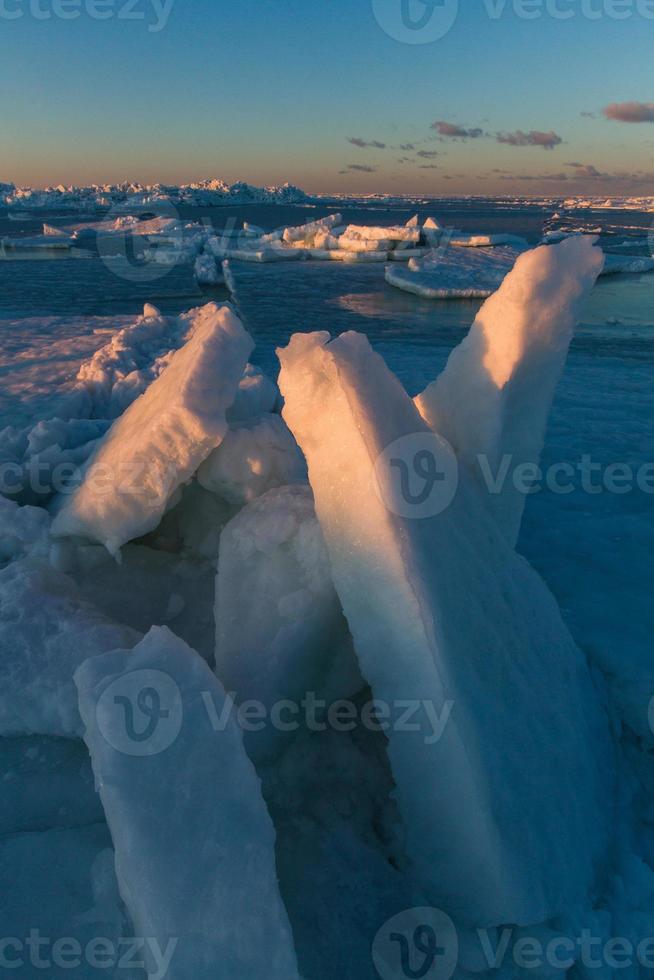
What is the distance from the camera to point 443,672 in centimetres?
166

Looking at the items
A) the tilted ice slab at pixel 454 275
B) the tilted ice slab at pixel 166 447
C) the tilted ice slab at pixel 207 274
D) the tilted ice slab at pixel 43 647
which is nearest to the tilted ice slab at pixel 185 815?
the tilted ice slab at pixel 43 647

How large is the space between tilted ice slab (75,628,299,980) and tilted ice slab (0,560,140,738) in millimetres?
682

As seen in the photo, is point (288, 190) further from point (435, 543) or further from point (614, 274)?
point (435, 543)

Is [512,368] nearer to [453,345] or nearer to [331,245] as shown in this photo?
[453,345]

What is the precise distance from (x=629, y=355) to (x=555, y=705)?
28.0ft

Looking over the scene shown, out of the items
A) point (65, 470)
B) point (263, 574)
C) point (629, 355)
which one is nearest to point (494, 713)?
point (263, 574)

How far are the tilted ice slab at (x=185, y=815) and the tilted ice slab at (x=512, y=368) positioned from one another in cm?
149

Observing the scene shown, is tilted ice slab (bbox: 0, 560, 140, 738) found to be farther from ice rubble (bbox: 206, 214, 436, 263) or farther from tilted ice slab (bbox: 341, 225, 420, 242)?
tilted ice slab (bbox: 341, 225, 420, 242)

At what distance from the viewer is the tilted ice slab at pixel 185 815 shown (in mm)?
1240

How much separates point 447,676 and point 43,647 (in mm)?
1495

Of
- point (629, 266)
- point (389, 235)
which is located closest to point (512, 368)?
point (629, 266)

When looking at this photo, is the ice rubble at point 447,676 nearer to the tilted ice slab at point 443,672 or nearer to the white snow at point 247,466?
the tilted ice slab at point 443,672

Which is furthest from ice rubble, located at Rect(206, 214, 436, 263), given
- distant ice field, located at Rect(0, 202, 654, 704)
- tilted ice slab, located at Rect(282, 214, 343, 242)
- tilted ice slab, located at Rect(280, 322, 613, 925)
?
tilted ice slab, located at Rect(280, 322, 613, 925)

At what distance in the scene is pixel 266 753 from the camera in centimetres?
198
